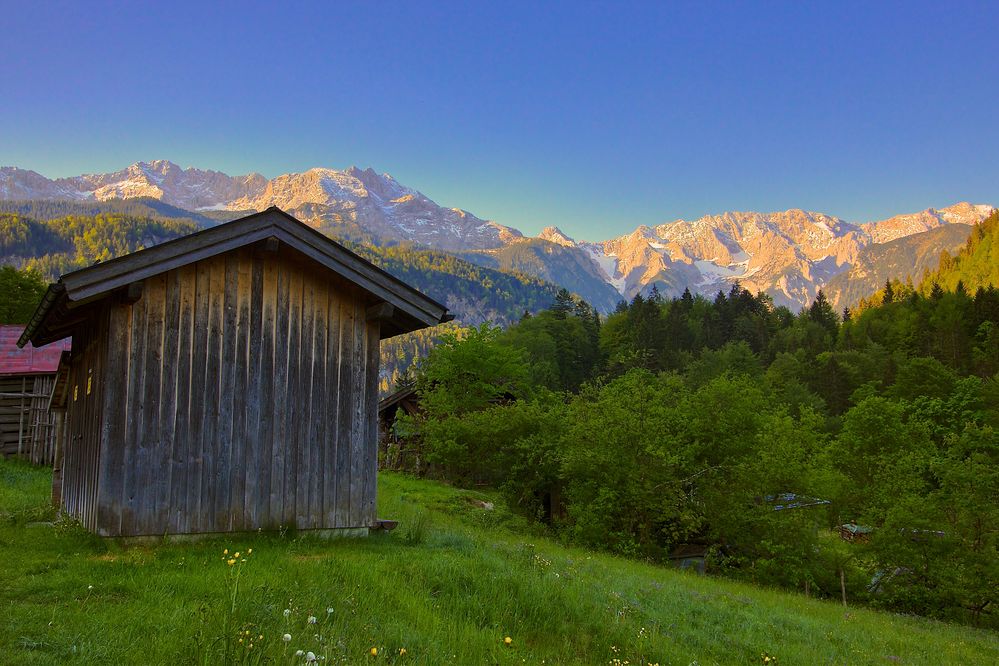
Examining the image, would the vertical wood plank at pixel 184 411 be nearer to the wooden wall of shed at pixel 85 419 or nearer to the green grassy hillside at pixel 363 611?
the green grassy hillside at pixel 363 611

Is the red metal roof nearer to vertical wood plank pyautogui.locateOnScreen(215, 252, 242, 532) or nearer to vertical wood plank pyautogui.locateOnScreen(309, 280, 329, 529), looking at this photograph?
vertical wood plank pyautogui.locateOnScreen(215, 252, 242, 532)

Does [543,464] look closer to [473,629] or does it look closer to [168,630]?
[473,629]

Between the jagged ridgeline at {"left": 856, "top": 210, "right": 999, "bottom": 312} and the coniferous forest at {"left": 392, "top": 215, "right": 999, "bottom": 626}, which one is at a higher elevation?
the jagged ridgeline at {"left": 856, "top": 210, "right": 999, "bottom": 312}

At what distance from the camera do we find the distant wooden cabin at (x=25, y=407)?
83.5 feet

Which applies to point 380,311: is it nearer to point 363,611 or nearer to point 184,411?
point 184,411

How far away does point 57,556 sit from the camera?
319 inches

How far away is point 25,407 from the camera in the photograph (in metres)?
25.8

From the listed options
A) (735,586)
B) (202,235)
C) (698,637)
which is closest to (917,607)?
(735,586)

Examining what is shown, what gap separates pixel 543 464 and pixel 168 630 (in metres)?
19.8

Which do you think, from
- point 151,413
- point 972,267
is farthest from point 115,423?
point 972,267

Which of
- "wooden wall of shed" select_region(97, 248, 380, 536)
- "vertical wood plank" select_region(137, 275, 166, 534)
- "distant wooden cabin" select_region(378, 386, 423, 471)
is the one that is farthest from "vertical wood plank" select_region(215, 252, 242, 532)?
"distant wooden cabin" select_region(378, 386, 423, 471)

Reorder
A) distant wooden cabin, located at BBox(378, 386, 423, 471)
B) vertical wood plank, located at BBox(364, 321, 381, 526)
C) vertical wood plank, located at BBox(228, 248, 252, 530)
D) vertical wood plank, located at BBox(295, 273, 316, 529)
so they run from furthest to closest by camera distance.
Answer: distant wooden cabin, located at BBox(378, 386, 423, 471) → vertical wood plank, located at BBox(364, 321, 381, 526) → vertical wood plank, located at BBox(295, 273, 316, 529) → vertical wood plank, located at BBox(228, 248, 252, 530)

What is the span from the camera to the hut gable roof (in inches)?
354

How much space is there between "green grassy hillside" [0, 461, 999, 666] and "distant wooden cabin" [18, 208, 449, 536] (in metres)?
0.64
